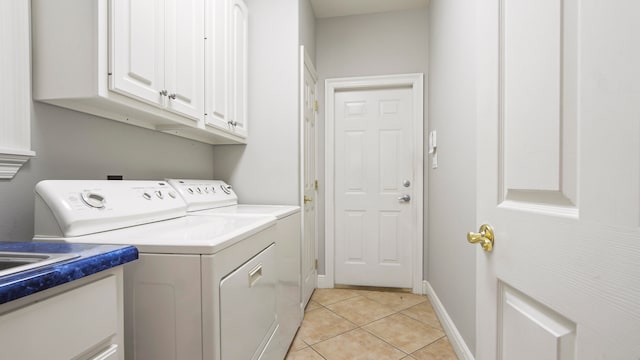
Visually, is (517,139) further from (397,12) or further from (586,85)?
(397,12)

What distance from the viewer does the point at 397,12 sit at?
9.40ft

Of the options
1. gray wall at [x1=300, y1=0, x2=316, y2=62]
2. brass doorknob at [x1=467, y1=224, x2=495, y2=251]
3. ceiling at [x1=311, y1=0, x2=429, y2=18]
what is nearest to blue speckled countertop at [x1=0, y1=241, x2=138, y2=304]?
brass doorknob at [x1=467, y1=224, x2=495, y2=251]

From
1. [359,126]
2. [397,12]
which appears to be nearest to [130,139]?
[359,126]

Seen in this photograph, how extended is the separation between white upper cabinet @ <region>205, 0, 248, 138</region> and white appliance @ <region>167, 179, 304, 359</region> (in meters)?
0.41

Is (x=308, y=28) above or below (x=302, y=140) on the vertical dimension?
above

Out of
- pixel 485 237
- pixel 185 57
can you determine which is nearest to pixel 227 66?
pixel 185 57

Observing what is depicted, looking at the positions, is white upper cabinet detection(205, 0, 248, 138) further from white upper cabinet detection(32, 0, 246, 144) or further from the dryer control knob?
the dryer control knob

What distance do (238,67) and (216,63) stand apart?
0.32 m

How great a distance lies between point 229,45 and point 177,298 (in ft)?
5.29

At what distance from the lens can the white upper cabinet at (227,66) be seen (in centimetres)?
167

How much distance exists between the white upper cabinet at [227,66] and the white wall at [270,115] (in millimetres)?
123

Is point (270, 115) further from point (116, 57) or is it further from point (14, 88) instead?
point (14, 88)

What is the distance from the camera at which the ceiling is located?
273 cm

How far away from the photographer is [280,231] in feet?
5.48
